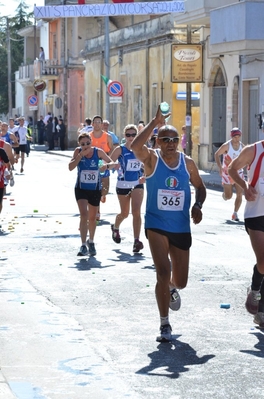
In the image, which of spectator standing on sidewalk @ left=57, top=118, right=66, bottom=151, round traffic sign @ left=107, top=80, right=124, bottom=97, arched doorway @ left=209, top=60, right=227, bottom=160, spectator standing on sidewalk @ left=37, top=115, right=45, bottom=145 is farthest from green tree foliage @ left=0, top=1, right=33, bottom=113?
arched doorway @ left=209, top=60, right=227, bottom=160

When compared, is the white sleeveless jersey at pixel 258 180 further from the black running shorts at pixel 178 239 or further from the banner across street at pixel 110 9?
the banner across street at pixel 110 9

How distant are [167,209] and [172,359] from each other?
139cm

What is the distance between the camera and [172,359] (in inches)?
294

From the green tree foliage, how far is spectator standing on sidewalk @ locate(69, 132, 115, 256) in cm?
7669

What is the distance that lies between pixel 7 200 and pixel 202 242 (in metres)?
8.78

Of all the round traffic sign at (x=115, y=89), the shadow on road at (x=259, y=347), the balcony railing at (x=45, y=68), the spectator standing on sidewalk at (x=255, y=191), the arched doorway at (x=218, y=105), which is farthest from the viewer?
the balcony railing at (x=45, y=68)

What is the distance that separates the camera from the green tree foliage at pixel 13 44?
91.8m

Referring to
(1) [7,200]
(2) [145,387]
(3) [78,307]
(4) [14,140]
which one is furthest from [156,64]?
(2) [145,387]

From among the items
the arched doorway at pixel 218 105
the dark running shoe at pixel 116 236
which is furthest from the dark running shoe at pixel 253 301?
the arched doorway at pixel 218 105

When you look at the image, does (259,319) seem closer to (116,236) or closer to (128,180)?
(128,180)

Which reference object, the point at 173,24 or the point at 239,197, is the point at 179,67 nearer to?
the point at 173,24

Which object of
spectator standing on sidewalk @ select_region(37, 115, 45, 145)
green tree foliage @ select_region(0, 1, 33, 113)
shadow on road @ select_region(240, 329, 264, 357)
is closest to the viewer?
shadow on road @ select_region(240, 329, 264, 357)

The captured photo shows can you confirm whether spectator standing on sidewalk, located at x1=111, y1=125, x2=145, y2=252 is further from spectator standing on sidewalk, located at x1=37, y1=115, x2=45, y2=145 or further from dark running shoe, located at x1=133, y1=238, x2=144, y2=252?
spectator standing on sidewalk, located at x1=37, y1=115, x2=45, y2=145

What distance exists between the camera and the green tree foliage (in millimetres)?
91812
